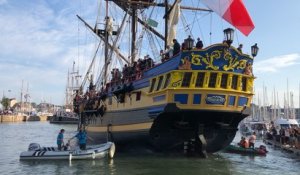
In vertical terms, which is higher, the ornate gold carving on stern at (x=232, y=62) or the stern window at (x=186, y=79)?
the ornate gold carving on stern at (x=232, y=62)

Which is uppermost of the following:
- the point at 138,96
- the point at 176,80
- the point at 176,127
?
the point at 176,80

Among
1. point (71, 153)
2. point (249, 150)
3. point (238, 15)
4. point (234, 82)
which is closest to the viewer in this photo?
point (238, 15)

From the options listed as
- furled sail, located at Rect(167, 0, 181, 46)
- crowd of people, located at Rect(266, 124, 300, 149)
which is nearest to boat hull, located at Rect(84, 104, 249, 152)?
furled sail, located at Rect(167, 0, 181, 46)

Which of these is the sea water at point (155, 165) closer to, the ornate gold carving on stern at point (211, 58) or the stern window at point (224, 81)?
the stern window at point (224, 81)

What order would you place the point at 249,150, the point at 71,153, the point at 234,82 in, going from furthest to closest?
the point at 249,150 < the point at 71,153 < the point at 234,82

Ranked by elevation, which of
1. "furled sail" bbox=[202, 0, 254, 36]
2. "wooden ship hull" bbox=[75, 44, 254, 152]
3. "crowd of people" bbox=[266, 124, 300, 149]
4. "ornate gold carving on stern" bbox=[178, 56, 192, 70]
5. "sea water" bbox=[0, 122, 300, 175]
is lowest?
"sea water" bbox=[0, 122, 300, 175]

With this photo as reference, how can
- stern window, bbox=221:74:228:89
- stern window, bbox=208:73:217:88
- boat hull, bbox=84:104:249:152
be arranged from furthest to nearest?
1. boat hull, bbox=84:104:249:152
2. stern window, bbox=221:74:228:89
3. stern window, bbox=208:73:217:88

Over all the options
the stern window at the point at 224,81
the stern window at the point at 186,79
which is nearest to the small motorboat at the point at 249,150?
the stern window at the point at 224,81

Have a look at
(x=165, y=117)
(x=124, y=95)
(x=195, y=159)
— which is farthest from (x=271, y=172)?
(x=124, y=95)

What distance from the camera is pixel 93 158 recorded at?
878 inches

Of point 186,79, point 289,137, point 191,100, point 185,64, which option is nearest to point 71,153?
point 191,100

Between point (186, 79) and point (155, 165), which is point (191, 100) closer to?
point (186, 79)

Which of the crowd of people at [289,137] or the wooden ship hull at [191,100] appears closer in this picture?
the wooden ship hull at [191,100]

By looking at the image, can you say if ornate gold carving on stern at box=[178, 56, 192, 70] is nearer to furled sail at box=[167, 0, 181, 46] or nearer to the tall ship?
the tall ship
